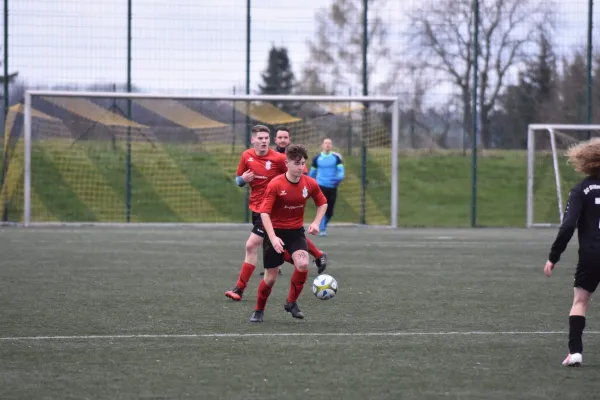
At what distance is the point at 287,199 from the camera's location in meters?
9.57

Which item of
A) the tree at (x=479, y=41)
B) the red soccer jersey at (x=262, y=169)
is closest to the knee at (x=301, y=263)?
the red soccer jersey at (x=262, y=169)

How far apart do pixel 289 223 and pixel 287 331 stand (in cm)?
118

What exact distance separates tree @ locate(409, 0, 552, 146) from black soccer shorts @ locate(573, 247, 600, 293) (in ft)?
62.5

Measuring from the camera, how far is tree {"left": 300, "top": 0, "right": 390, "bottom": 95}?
25.4m

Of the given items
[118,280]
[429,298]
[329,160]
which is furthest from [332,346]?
[329,160]

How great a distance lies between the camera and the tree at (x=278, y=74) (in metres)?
25.3

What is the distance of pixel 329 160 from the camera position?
2142 cm

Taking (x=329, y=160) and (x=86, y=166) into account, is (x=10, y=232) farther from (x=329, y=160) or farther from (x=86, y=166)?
(x=329, y=160)

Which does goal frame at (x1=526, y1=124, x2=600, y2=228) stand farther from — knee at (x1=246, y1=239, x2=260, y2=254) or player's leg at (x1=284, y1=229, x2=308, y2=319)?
player's leg at (x1=284, y1=229, x2=308, y2=319)

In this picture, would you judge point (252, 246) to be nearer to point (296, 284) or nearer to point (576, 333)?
point (296, 284)

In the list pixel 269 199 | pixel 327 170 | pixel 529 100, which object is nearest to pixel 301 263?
pixel 269 199

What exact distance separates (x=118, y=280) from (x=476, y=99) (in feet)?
49.5

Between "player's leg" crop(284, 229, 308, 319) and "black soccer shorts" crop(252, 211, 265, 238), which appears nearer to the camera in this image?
"player's leg" crop(284, 229, 308, 319)

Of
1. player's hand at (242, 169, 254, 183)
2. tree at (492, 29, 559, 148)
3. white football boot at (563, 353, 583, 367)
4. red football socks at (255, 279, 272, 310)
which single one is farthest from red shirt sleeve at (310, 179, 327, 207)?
tree at (492, 29, 559, 148)
